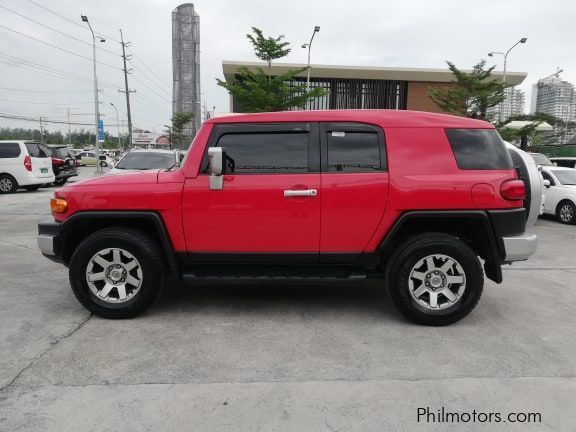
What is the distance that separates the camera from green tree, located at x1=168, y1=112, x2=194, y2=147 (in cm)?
4853

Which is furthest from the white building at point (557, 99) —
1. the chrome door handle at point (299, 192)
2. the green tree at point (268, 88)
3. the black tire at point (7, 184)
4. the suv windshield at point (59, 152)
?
the chrome door handle at point (299, 192)

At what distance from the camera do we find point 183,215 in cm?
417

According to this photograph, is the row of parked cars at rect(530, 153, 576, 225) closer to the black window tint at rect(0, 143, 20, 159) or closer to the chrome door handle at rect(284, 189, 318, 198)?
the chrome door handle at rect(284, 189, 318, 198)

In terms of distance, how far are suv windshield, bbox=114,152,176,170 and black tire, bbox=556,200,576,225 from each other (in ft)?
31.0

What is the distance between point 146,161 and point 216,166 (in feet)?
26.4

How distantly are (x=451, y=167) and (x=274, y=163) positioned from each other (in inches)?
60.8

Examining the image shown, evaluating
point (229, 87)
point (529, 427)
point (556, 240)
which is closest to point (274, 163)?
point (529, 427)

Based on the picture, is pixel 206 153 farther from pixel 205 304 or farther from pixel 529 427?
pixel 529 427

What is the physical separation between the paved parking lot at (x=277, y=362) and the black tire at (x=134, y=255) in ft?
0.42

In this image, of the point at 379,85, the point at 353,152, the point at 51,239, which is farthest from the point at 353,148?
the point at 379,85

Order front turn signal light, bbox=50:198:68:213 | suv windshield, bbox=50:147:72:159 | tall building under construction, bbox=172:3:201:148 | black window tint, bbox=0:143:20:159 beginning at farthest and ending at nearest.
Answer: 1. tall building under construction, bbox=172:3:201:148
2. suv windshield, bbox=50:147:72:159
3. black window tint, bbox=0:143:20:159
4. front turn signal light, bbox=50:198:68:213

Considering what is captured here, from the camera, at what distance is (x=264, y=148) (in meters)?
4.23

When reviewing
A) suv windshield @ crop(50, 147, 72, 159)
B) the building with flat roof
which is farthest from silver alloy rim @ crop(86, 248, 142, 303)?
the building with flat roof

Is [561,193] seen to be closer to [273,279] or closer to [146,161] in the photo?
[273,279]
